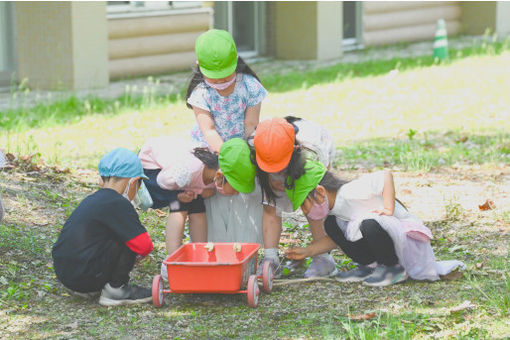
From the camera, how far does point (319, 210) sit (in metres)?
4.14

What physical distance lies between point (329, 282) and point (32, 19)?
693 cm

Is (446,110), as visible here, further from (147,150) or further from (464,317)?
(464,317)

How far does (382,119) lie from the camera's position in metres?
8.59

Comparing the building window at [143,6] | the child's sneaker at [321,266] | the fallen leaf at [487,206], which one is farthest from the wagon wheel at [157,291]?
the building window at [143,6]

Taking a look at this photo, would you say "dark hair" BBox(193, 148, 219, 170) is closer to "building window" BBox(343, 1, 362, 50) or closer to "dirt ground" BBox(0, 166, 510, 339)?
"dirt ground" BBox(0, 166, 510, 339)

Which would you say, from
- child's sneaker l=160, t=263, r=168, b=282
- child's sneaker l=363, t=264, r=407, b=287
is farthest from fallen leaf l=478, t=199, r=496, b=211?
child's sneaker l=160, t=263, r=168, b=282

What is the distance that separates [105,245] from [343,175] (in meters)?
2.94

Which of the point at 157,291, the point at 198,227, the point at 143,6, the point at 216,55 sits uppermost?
the point at 143,6

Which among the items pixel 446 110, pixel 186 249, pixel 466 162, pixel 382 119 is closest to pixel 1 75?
pixel 382 119

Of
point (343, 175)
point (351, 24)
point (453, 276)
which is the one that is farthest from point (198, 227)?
point (351, 24)

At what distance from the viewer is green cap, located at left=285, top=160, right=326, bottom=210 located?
402 centimetres

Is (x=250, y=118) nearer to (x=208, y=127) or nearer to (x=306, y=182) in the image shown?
(x=208, y=127)

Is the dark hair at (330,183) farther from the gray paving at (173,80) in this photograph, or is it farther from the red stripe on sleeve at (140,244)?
the gray paving at (173,80)

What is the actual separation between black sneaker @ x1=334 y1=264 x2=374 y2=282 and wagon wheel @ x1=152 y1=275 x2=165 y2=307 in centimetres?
94
